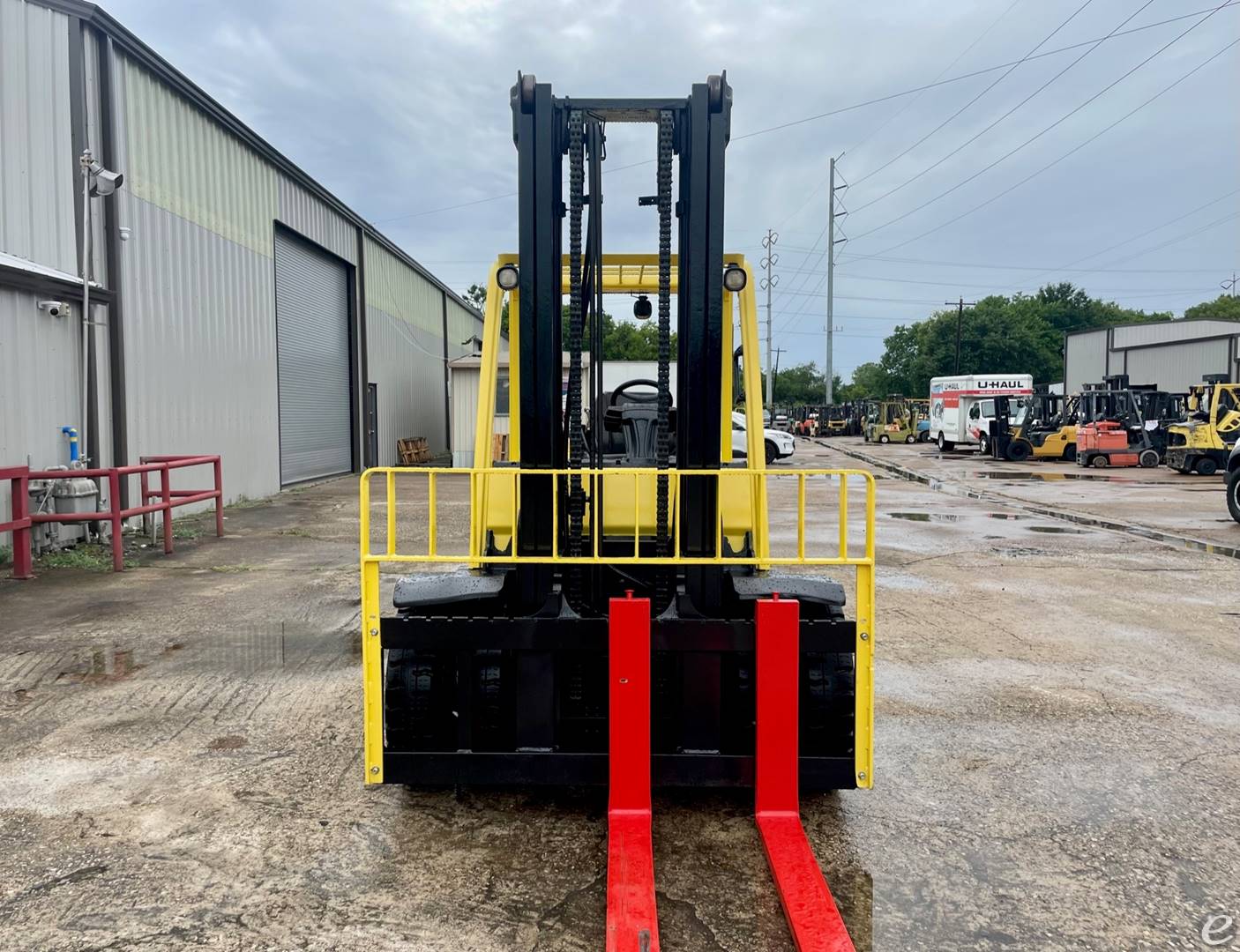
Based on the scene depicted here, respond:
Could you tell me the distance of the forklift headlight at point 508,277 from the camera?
4.15 metres

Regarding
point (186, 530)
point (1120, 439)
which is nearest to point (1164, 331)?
point (1120, 439)

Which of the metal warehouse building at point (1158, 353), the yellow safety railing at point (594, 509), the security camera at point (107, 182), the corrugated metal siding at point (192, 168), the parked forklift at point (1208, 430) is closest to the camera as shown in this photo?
the yellow safety railing at point (594, 509)

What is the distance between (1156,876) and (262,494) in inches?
668

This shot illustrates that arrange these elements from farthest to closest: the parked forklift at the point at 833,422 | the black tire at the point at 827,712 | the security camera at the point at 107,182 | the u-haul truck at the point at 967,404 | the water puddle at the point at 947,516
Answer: the parked forklift at the point at 833,422, the u-haul truck at the point at 967,404, the water puddle at the point at 947,516, the security camera at the point at 107,182, the black tire at the point at 827,712

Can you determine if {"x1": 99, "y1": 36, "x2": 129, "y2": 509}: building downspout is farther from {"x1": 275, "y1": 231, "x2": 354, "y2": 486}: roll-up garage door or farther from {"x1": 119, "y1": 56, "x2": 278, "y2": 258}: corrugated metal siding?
{"x1": 275, "y1": 231, "x2": 354, "y2": 486}: roll-up garage door

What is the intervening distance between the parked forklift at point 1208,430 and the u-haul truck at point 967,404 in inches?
451

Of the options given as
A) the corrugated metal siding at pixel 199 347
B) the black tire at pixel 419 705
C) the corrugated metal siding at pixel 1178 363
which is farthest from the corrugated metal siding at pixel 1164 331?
the black tire at pixel 419 705

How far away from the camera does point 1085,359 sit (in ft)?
162

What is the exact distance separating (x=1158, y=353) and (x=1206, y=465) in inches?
978

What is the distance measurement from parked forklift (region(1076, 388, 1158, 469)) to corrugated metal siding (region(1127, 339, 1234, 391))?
1643 cm

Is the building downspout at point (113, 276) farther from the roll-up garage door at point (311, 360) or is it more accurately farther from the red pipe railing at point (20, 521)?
the roll-up garage door at point (311, 360)

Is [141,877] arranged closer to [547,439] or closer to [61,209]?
[547,439]

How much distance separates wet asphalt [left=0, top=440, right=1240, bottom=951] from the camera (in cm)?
295

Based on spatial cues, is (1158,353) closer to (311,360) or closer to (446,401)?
(446,401)
